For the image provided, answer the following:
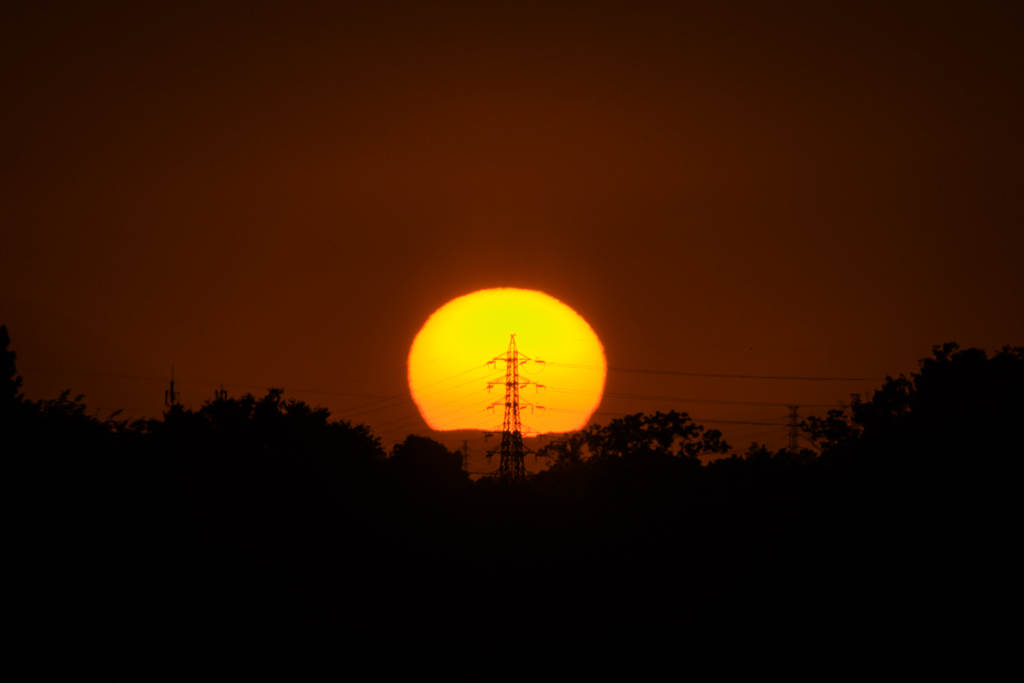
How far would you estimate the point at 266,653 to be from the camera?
27875 millimetres

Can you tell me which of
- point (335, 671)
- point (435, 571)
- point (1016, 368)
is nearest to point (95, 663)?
point (335, 671)

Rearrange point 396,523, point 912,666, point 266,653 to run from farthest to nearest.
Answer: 1. point 396,523
2. point 266,653
3. point 912,666

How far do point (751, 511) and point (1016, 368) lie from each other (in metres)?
40.6

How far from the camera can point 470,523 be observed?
155 ft

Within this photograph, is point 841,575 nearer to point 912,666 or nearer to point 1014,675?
point 912,666

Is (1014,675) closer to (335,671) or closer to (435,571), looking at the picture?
(335,671)

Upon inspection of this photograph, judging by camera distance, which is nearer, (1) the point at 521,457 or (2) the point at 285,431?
(2) the point at 285,431

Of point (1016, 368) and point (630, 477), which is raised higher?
point (1016, 368)

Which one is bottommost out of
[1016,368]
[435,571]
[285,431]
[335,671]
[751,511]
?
[335,671]

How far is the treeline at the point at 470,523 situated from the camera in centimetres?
2859

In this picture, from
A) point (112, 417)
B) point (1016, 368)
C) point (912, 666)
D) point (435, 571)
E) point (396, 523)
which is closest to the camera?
point (912, 666)

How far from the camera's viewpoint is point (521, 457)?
87938 mm

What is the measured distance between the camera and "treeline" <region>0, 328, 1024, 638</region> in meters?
28.6

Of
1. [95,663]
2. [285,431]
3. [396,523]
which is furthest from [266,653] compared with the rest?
[285,431]
